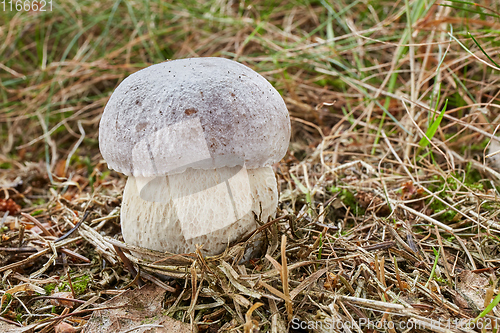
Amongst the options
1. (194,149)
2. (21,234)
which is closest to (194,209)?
(194,149)

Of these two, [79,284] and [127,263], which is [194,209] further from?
[79,284]

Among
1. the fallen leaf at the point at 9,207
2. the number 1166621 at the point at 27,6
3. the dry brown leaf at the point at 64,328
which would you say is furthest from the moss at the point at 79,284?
the number 1166621 at the point at 27,6

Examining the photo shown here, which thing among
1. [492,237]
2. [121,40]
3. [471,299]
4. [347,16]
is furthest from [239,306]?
[121,40]

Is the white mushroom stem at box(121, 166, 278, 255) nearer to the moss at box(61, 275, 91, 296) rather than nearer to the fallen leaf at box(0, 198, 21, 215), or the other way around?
the moss at box(61, 275, 91, 296)

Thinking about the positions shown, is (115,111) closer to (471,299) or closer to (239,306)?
(239,306)

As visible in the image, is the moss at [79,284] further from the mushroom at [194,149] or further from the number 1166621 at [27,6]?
the number 1166621 at [27,6]

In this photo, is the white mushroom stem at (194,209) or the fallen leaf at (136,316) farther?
the white mushroom stem at (194,209)

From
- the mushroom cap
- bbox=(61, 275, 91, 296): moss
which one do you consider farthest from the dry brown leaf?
the mushroom cap
